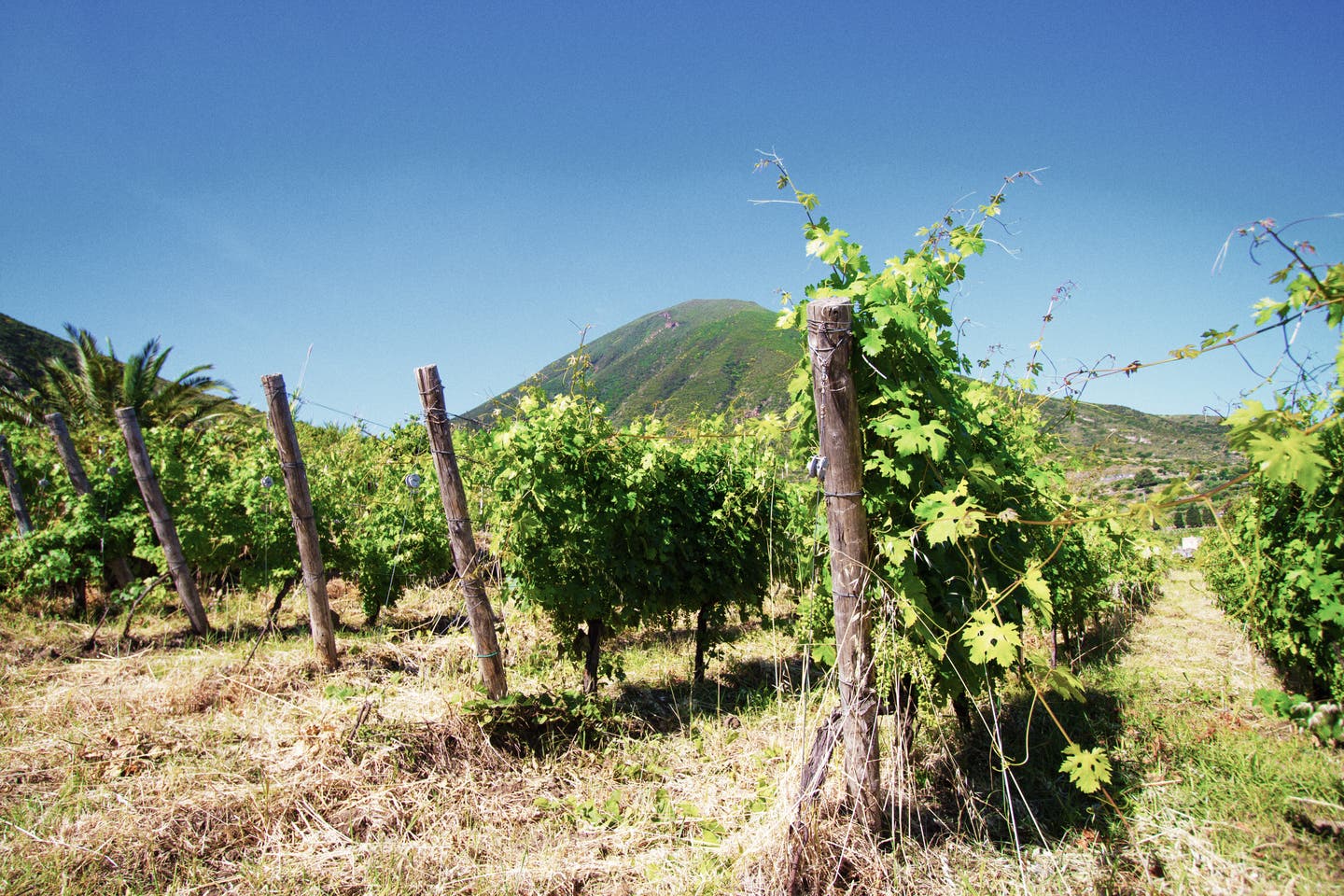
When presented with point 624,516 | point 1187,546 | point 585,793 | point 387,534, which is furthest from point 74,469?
point 1187,546

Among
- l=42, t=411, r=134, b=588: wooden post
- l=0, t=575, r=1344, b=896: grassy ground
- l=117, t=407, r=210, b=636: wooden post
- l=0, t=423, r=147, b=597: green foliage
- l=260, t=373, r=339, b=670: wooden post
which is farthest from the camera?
l=42, t=411, r=134, b=588: wooden post

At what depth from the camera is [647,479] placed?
4.93 metres

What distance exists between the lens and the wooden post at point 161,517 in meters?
6.31

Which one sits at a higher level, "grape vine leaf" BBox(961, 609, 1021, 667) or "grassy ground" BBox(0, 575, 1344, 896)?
"grape vine leaf" BBox(961, 609, 1021, 667)

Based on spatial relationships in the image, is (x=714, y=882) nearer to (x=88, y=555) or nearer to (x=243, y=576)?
(x=243, y=576)

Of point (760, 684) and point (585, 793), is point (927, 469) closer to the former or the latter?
point (585, 793)

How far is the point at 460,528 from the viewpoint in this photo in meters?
4.11

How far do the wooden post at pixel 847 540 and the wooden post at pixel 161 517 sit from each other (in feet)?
21.5

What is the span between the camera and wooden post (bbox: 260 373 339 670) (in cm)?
483

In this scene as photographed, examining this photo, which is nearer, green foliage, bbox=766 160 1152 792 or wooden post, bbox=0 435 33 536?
green foliage, bbox=766 160 1152 792

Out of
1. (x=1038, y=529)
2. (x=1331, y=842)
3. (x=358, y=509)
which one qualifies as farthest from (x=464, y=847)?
(x=358, y=509)

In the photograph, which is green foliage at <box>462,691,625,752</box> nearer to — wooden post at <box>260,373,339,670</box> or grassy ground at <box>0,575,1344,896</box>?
grassy ground at <box>0,575,1344,896</box>

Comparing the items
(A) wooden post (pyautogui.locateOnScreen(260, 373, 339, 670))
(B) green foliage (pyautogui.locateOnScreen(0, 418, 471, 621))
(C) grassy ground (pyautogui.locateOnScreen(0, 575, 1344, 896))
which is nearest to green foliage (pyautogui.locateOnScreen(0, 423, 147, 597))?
(B) green foliage (pyautogui.locateOnScreen(0, 418, 471, 621))

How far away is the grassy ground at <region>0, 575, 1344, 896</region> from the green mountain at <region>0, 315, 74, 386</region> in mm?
25795
